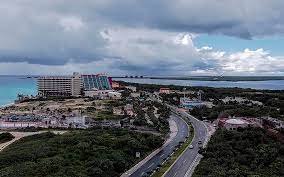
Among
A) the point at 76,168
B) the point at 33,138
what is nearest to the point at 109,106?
the point at 33,138

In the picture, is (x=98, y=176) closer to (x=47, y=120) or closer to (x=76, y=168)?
(x=76, y=168)

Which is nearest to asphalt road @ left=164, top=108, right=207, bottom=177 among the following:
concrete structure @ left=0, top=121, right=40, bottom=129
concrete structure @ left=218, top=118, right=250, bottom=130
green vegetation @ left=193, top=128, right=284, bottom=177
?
green vegetation @ left=193, top=128, right=284, bottom=177

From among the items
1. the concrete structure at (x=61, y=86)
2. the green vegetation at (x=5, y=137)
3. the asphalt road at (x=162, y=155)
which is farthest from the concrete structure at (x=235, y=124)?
the concrete structure at (x=61, y=86)

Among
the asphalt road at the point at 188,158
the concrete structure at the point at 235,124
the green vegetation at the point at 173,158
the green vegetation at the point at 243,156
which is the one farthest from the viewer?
the concrete structure at the point at 235,124

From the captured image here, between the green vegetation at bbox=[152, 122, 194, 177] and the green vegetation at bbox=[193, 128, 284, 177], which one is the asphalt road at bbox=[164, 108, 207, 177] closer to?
the green vegetation at bbox=[152, 122, 194, 177]

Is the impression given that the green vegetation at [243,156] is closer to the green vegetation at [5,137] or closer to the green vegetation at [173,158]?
the green vegetation at [173,158]

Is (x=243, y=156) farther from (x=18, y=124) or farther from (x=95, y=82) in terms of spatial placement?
(x=95, y=82)
